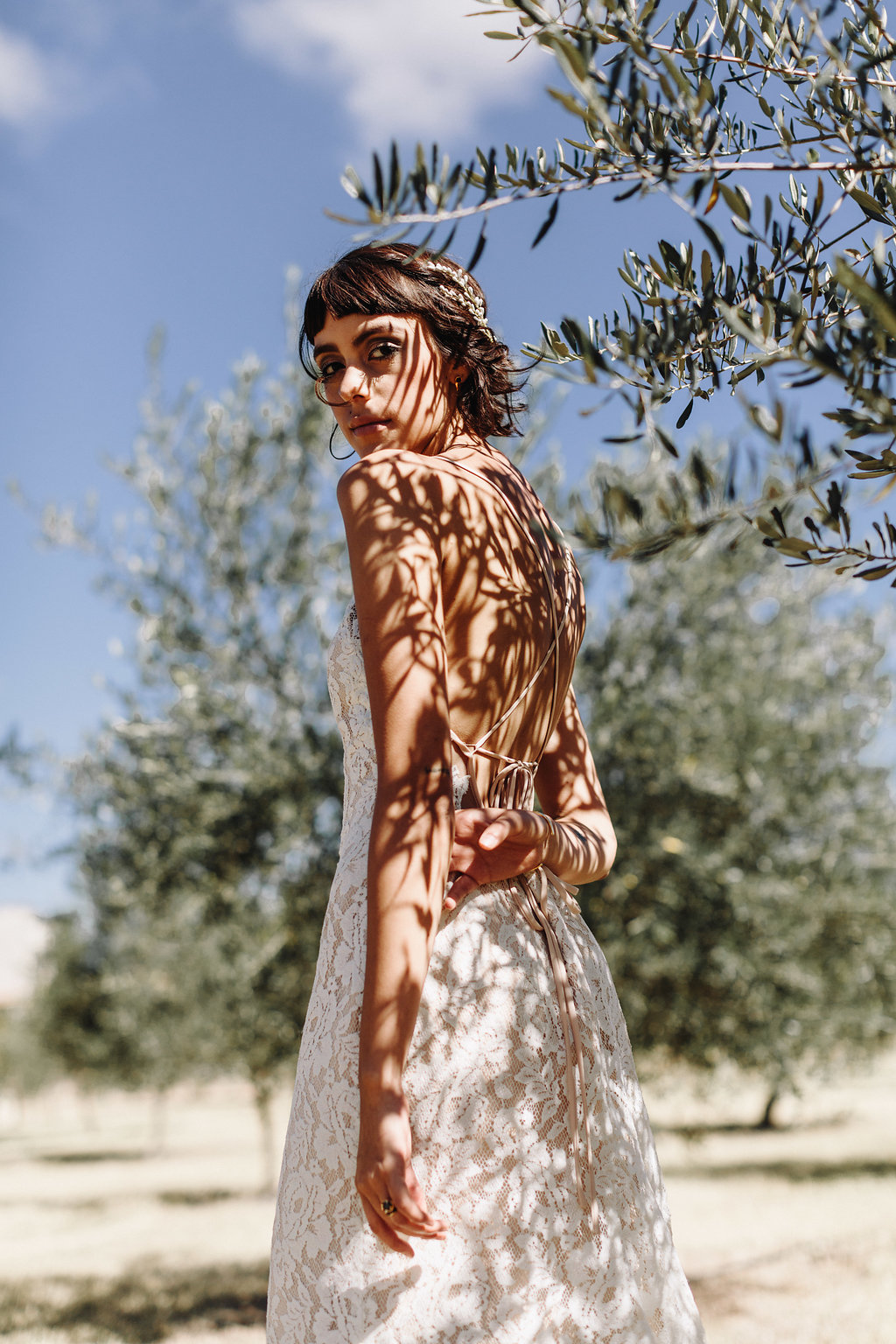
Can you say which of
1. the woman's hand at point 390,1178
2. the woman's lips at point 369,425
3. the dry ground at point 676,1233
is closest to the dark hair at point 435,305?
the woman's lips at point 369,425

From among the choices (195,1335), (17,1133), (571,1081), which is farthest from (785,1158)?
(17,1133)

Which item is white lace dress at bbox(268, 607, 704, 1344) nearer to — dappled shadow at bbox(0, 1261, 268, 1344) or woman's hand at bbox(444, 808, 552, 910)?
woman's hand at bbox(444, 808, 552, 910)

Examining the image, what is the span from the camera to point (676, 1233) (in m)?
12.3

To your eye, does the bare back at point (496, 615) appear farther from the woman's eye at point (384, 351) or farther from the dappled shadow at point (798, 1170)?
the dappled shadow at point (798, 1170)

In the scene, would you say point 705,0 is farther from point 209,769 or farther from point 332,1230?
point 209,769

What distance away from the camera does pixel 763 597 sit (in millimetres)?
8289

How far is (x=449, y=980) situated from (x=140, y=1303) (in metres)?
9.77

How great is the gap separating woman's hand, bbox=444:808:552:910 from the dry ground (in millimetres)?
6709

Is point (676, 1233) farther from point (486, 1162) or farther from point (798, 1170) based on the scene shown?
point (486, 1162)

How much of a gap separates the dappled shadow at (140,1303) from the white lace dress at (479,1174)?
7792mm

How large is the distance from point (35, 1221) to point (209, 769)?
12.7m

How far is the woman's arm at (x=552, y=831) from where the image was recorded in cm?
164

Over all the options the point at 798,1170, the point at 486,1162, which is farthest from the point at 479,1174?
the point at 798,1170

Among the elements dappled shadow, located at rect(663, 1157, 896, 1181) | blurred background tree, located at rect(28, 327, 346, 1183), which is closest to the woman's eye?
blurred background tree, located at rect(28, 327, 346, 1183)
